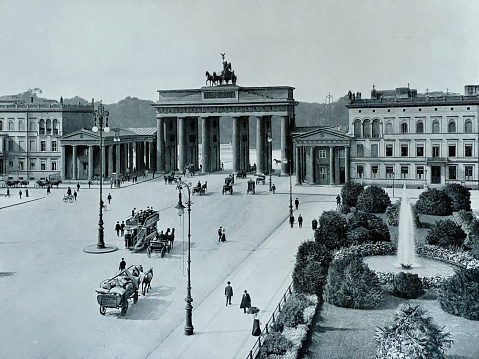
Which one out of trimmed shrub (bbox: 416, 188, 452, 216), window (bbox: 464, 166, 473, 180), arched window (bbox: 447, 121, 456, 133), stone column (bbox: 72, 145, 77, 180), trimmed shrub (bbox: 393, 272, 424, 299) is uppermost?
arched window (bbox: 447, 121, 456, 133)

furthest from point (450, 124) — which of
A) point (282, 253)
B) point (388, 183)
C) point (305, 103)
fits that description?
point (305, 103)

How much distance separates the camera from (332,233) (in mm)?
31641

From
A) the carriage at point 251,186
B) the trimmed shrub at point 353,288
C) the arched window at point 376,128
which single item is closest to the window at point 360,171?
the arched window at point 376,128

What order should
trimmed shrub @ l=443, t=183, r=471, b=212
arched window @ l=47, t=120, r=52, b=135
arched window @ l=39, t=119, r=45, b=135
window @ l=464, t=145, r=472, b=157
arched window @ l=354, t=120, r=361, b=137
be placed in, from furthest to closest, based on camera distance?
1. arched window @ l=47, t=120, r=52, b=135
2. arched window @ l=39, t=119, r=45, b=135
3. arched window @ l=354, t=120, r=361, b=137
4. window @ l=464, t=145, r=472, b=157
5. trimmed shrub @ l=443, t=183, r=471, b=212

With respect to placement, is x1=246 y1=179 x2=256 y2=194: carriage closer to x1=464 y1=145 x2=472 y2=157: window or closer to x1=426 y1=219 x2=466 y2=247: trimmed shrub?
x1=464 y1=145 x2=472 y2=157: window

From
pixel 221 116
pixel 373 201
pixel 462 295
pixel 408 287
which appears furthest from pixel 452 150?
pixel 462 295

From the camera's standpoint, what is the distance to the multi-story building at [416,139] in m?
61.4

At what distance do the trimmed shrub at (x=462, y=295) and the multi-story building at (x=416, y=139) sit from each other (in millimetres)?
43345

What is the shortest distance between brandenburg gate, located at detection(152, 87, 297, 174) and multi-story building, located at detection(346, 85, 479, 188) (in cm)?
1662

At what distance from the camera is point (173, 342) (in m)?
18.8

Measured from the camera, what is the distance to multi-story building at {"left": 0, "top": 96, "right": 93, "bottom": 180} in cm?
7612

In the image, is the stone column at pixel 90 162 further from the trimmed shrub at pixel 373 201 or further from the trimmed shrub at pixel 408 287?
the trimmed shrub at pixel 408 287

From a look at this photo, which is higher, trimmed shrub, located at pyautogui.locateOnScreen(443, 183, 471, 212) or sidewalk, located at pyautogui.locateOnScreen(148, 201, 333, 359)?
trimmed shrub, located at pyautogui.locateOnScreen(443, 183, 471, 212)

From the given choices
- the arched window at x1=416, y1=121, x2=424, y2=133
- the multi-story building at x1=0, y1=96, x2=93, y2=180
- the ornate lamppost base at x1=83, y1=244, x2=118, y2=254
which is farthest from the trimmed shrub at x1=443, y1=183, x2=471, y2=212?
the multi-story building at x1=0, y1=96, x2=93, y2=180
